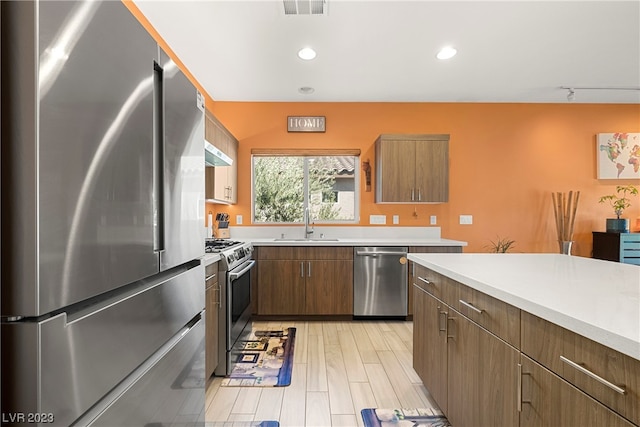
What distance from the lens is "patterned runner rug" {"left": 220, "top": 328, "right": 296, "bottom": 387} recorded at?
2.25 meters

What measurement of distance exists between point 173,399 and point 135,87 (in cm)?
96

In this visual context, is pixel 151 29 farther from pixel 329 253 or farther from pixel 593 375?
pixel 593 375

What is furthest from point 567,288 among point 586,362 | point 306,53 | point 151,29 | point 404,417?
point 151,29

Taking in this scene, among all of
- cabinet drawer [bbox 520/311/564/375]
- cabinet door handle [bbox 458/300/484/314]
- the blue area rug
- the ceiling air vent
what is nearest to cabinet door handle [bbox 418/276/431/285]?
cabinet door handle [bbox 458/300/484/314]

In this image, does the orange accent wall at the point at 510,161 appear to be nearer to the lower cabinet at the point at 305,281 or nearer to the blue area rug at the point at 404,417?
the lower cabinet at the point at 305,281

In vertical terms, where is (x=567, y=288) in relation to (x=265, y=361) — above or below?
above

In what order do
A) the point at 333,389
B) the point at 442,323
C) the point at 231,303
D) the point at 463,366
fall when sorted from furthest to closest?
the point at 231,303, the point at 333,389, the point at 442,323, the point at 463,366

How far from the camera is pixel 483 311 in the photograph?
133cm

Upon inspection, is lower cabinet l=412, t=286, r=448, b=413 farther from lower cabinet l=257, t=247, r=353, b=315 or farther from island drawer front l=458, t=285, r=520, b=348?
lower cabinet l=257, t=247, r=353, b=315

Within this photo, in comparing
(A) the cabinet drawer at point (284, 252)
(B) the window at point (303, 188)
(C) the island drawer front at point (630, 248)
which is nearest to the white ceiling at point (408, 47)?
(B) the window at point (303, 188)

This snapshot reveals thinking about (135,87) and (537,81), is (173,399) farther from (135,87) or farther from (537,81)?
(537,81)

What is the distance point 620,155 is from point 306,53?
14.0ft

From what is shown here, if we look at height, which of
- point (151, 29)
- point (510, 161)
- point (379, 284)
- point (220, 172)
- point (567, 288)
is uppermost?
point (151, 29)

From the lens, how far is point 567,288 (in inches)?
46.7
